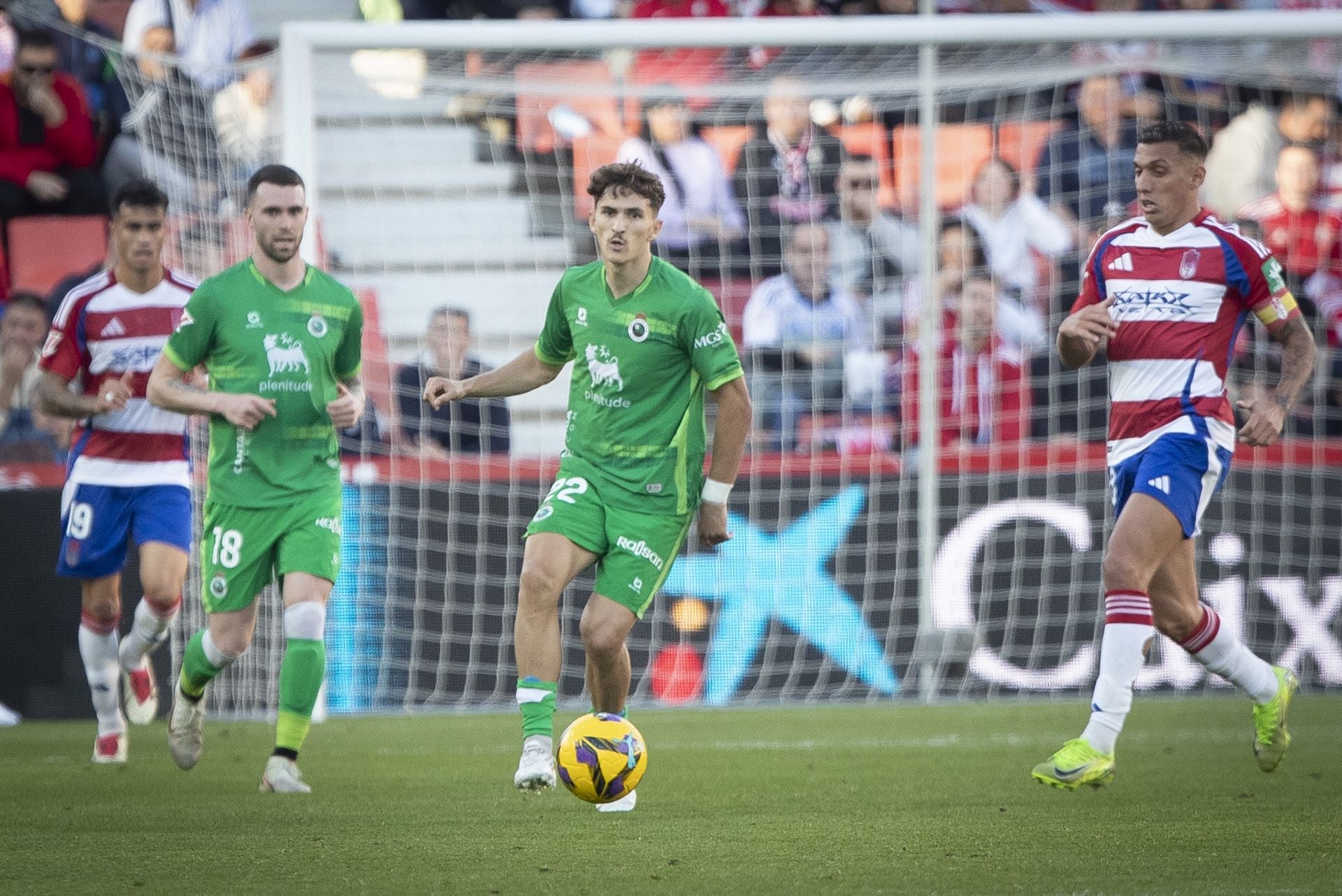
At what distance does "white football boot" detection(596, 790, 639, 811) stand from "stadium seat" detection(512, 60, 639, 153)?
7.18 metres

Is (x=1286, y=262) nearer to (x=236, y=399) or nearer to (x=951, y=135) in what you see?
(x=951, y=135)

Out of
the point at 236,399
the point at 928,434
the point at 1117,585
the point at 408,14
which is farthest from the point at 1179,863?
the point at 408,14

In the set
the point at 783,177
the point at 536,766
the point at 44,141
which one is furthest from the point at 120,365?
the point at 44,141

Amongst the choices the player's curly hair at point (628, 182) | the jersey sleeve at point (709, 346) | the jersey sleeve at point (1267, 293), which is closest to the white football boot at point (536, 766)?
the jersey sleeve at point (709, 346)

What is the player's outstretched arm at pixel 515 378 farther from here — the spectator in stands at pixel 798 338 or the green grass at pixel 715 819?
the spectator in stands at pixel 798 338

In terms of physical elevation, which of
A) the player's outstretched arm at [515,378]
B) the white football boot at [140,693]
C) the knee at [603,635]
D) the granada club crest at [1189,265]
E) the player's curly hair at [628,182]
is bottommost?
the white football boot at [140,693]

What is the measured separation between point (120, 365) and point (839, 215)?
5975 millimetres

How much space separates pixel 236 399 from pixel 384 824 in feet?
6.27

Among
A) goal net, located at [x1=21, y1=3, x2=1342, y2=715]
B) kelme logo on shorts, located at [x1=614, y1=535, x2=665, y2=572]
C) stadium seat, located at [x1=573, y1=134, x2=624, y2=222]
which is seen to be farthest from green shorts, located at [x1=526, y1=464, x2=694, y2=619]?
stadium seat, located at [x1=573, y1=134, x2=624, y2=222]

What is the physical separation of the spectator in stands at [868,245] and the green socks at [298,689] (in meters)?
6.45

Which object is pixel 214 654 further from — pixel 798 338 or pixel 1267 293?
pixel 798 338

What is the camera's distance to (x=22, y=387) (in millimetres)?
12695

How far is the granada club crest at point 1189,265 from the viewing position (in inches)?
287

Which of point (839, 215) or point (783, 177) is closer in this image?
point (839, 215)
